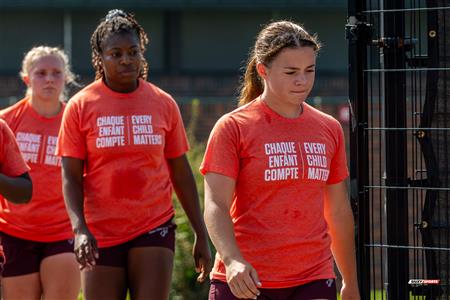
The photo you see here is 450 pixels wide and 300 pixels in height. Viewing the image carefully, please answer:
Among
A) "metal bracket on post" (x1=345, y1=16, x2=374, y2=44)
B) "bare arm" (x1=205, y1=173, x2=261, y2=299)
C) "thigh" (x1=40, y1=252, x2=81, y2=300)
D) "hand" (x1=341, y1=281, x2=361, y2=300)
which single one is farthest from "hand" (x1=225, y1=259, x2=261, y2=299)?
"thigh" (x1=40, y1=252, x2=81, y2=300)

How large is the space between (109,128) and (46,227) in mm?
1499

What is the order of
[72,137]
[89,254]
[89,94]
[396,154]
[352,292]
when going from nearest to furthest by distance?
[352,292] < [396,154] < [89,254] < [72,137] < [89,94]

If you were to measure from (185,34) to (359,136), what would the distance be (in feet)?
44.0

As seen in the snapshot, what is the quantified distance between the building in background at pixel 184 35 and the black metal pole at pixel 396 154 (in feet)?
41.7

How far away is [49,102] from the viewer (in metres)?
8.82

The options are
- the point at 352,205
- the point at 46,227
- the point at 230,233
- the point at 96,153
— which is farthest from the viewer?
the point at 46,227

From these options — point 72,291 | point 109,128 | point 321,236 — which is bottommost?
point 72,291

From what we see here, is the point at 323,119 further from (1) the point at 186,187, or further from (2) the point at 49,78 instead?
(2) the point at 49,78

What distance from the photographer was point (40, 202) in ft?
27.9

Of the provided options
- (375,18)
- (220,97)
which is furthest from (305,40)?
(220,97)

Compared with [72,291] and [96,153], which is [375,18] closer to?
[96,153]

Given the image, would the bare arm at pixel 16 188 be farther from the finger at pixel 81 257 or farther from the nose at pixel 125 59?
the nose at pixel 125 59

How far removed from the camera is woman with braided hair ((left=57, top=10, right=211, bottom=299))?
717 centimetres

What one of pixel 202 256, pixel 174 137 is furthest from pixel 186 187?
pixel 202 256
